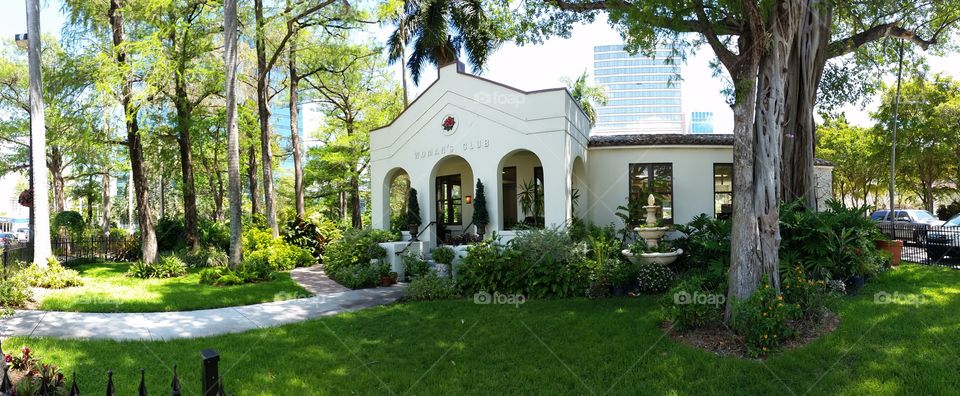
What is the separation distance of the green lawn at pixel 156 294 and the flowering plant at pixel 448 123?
18.5 ft

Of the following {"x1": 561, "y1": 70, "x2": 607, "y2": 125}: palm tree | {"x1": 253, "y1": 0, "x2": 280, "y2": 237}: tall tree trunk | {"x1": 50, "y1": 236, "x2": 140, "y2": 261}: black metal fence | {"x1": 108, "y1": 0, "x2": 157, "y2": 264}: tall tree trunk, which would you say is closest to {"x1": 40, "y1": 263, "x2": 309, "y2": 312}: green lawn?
{"x1": 108, "y1": 0, "x2": 157, "y2": 264}: tall tree trunk

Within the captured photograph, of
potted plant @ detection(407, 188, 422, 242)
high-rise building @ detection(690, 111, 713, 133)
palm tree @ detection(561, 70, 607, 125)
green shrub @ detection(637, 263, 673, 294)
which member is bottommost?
green shrub @ detection(637, 263, 673, 294)

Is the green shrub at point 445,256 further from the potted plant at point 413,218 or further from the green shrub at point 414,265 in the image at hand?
the potted plant at point 413,218

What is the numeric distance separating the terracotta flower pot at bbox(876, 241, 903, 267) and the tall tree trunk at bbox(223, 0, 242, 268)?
15.2 metres

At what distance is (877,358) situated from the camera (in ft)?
17.8

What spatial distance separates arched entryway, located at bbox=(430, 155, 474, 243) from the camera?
54.2 ft

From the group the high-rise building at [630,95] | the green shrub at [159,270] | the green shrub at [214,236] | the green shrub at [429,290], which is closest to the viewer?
the green shrub at [429,290]

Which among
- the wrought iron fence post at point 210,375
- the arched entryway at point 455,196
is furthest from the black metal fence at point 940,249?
the wrought iron fence post at point 210,375

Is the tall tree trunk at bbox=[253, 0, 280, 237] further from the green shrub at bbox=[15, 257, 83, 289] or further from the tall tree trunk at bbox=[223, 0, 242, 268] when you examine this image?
the green shrub at bbox=[15, 257, 83, 289]

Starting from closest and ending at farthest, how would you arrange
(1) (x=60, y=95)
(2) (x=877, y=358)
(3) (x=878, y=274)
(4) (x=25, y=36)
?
(2) (x=877, y=358)
(3) (x=878, y=274)
(4) (x=25, y=36)
(1) (x=60, y=95)

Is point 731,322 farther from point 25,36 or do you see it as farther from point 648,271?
point 25,36

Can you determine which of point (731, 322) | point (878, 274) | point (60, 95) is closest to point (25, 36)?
point (60, 95)

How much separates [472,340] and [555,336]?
1156 millimetres

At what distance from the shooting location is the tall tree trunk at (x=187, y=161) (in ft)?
53.6
